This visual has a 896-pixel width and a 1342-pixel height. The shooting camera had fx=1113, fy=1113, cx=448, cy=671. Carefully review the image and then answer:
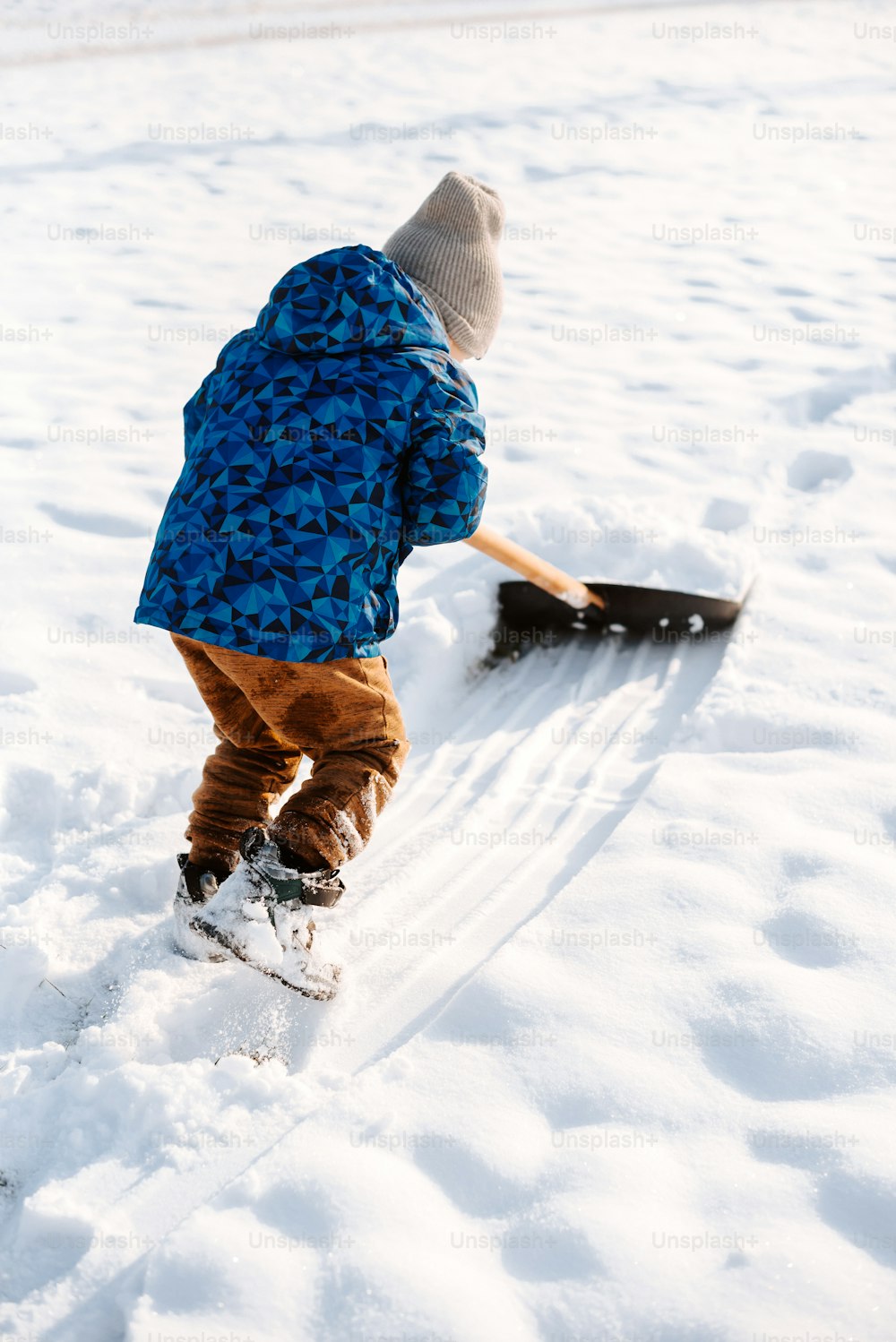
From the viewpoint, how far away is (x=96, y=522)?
3.25 meters

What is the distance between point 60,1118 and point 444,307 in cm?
147

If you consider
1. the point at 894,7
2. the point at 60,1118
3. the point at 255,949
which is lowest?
the point at 60,1118

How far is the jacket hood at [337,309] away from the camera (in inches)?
67.9

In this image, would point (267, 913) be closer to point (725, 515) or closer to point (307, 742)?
point (307, 742)

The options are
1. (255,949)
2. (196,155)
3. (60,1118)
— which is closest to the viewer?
(60,1118)

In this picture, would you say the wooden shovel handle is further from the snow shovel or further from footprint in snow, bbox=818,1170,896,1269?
footprint in snow, bbox=818,1170,896,1269

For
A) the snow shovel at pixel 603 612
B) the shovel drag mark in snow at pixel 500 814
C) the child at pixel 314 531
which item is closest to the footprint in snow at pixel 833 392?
the snow shovel at pixel 603 612

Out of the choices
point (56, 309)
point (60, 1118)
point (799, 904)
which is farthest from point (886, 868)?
point (56, 309)

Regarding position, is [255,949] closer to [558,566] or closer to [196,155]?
[558,566]

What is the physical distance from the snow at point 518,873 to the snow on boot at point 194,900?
41 mm

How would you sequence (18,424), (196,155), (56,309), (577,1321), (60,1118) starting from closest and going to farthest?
(577,1321) < (60,1118) < (18,424) < (56,309) < (196,155)

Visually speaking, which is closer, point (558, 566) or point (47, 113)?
point (558, 566)

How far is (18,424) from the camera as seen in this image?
3.72 m

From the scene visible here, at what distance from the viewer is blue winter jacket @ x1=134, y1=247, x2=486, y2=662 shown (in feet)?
5.64
